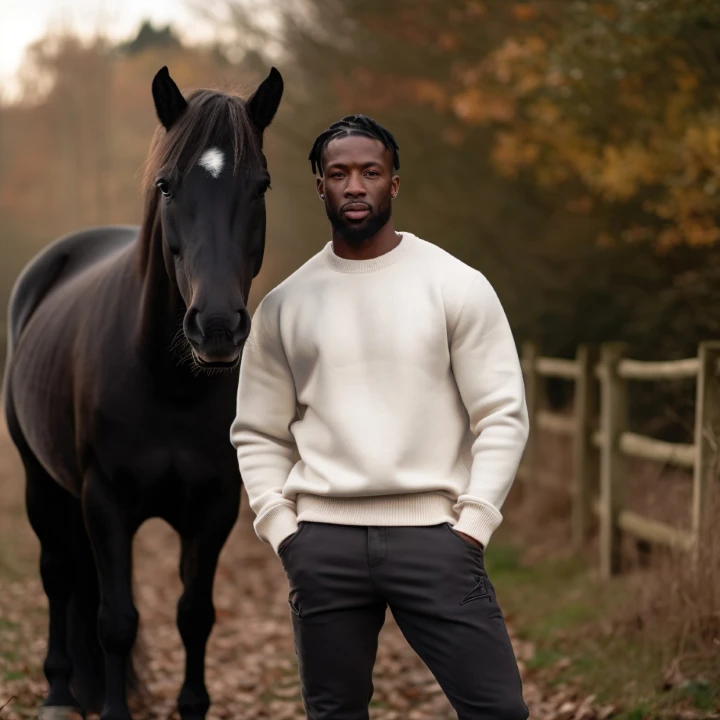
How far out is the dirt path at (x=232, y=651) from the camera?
511 centimetres

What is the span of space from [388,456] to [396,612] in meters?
0.39

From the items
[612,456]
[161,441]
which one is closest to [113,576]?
[161,441]

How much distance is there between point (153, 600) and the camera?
778cm

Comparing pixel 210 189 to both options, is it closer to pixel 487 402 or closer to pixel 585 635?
pixel 487 402

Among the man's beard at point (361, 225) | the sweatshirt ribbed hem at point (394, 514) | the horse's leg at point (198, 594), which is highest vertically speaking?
the man's beard at point (361, 225)

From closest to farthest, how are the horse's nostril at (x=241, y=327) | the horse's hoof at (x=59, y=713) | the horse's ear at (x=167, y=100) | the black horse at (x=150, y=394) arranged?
1. the horse's nostril at (x=241, y=327)
2. the black horse at (x=150, y=394)
3. the horse's ear at (x=167, y=100)
4. the horse's hoof at (x=59, y=713)

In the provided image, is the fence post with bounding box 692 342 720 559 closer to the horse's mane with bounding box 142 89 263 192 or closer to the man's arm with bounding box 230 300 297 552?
the horse's mane with bounding box 142 89 263 192

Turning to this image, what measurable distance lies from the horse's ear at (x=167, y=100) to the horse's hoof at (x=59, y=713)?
263 centimetres

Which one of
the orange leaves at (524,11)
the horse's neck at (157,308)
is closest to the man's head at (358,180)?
the horse's neck at (157,308)

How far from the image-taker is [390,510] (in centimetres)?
277

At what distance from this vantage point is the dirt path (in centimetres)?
511

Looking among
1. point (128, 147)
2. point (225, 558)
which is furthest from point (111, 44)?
point (225, 558)

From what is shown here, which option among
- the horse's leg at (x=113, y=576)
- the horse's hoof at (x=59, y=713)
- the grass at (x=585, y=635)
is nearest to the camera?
the horse's leg at (x=113, y=576)

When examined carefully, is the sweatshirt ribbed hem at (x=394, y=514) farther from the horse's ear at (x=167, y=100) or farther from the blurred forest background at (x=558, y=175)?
the blurred forest background at (x=558, y=175)
